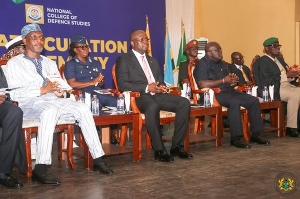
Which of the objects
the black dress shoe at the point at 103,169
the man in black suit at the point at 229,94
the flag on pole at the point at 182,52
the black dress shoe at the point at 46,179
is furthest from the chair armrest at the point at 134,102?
the flag on pole at the point at 182,52

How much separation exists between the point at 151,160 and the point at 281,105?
2.26 meters

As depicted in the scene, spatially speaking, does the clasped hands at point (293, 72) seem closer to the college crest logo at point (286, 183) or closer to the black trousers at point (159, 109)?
the black trousers at point (159, 109)

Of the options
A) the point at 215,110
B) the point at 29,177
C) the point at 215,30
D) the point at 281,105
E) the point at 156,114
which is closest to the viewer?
the point at 29,177

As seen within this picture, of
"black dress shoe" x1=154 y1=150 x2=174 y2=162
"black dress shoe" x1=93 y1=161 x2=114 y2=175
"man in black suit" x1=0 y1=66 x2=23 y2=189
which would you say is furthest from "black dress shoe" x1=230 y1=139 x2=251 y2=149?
"man in black suit" x1=0 y1=66 x2=23 y2=189

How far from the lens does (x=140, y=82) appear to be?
15.7ft

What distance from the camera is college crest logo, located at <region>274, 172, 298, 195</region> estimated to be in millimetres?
3160

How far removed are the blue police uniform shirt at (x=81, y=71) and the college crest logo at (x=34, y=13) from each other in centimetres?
169

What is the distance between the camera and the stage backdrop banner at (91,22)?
6.19 m

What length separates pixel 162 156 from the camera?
4.36 m

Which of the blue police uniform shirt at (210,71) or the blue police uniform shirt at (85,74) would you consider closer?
the blue police uniform shirt at (85,74)

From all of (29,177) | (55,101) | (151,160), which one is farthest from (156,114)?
(29,177)

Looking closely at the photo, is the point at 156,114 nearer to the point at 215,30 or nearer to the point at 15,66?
the point at 15,66

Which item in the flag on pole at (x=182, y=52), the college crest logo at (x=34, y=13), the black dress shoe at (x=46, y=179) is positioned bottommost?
the black dress shoe at (x=46, y=179)

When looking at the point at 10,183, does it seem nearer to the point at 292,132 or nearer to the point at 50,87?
the point at 50,87
